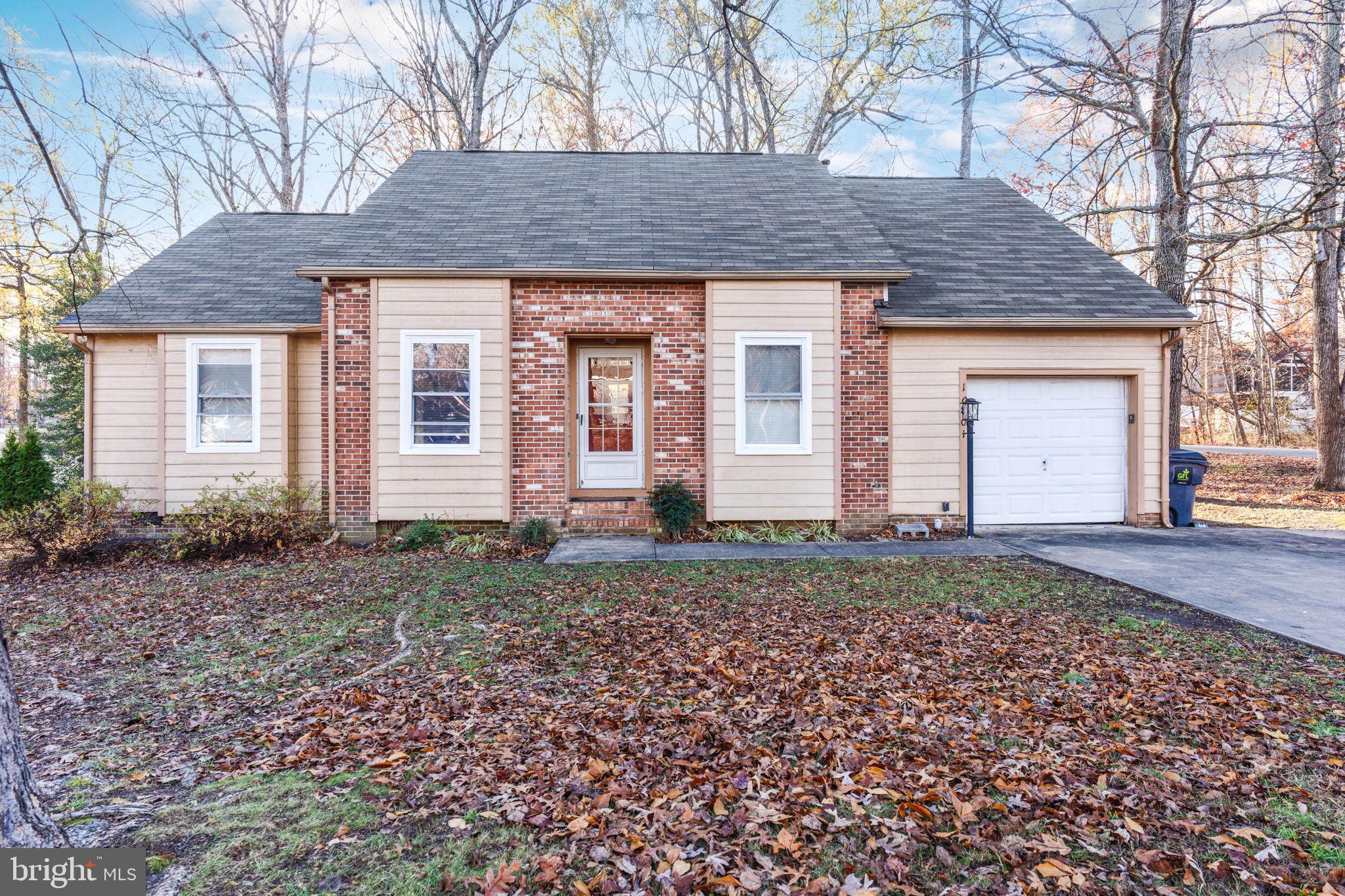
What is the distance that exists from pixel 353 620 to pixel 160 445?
6.49m

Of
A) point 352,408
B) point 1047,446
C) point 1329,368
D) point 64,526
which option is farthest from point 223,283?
point 1329,368

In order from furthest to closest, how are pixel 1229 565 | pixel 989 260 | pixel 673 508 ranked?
pixel 989 260 < pixel 673 508 < pixel 1229 565

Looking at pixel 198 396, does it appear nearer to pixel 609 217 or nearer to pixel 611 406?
pixel 611 406

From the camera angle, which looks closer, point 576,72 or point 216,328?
point 216,328

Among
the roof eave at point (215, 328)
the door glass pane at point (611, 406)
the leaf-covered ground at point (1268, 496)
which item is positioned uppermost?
the roof eave at point (215, 328)

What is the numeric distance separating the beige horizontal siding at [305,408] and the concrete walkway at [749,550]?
438cm

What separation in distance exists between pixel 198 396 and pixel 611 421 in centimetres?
613

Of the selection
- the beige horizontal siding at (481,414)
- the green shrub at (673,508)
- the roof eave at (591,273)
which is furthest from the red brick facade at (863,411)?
the beige horizontal siding at (481,414)

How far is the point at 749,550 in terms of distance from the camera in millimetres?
7789

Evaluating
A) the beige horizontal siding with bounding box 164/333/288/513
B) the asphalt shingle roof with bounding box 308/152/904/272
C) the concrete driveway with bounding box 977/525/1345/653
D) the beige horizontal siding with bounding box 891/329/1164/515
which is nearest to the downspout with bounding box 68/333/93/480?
the beige horizontal siding with bounding box 164/333/288/513

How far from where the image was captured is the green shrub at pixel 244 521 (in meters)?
7.98

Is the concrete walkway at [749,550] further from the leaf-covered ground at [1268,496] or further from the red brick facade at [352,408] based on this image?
the leaf-covered ground at [1268,496]

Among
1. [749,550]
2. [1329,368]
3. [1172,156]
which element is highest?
[1172,156]

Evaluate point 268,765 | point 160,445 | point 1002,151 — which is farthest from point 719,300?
point 1002,151
